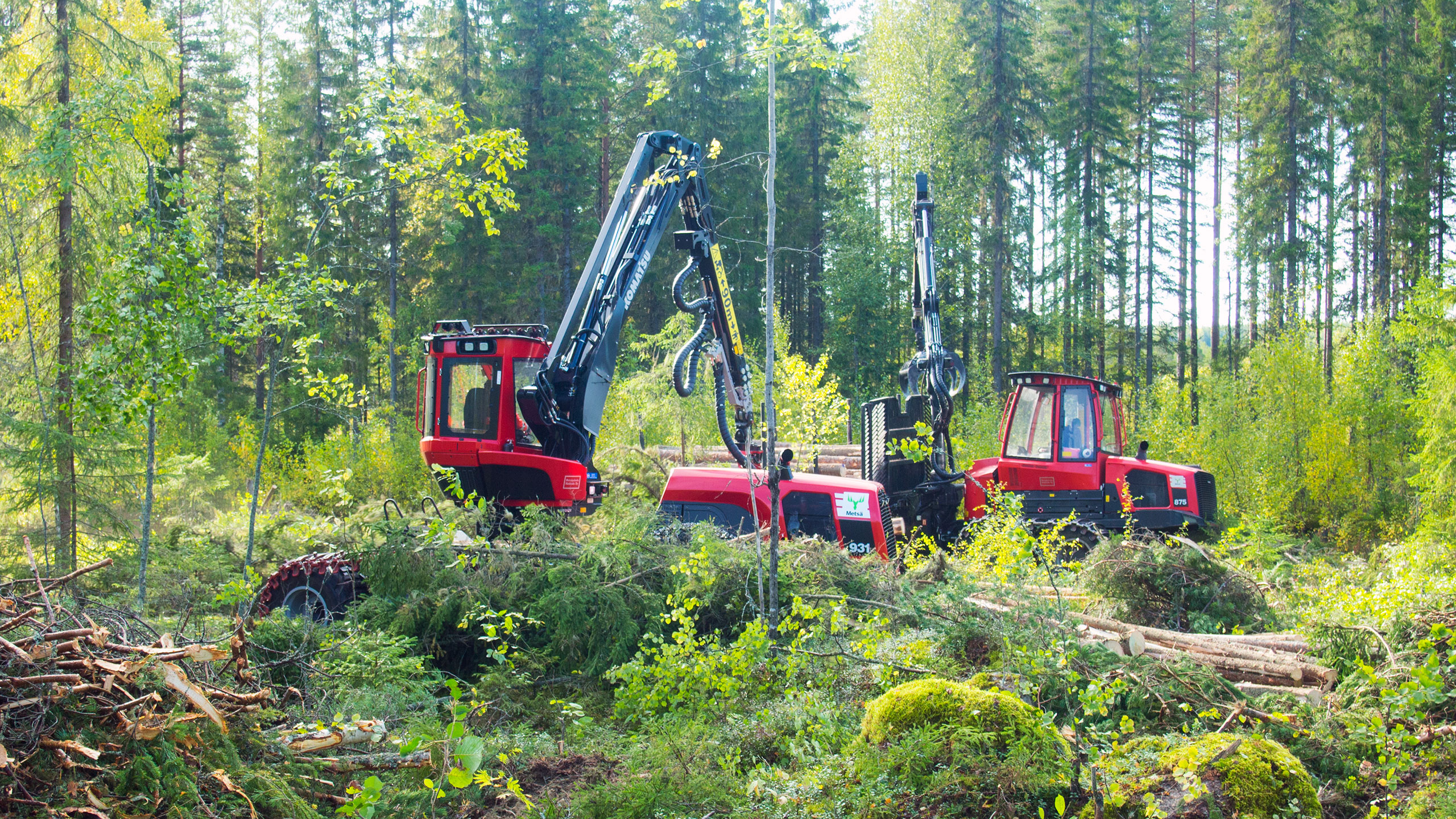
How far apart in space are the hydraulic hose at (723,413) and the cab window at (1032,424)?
4.02 metres

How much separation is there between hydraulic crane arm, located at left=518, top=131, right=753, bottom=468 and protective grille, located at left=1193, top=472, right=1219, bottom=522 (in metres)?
6.55

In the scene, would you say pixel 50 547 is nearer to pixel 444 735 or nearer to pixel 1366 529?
pixel 444 735

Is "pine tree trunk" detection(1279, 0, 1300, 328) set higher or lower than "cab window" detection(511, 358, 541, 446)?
higher

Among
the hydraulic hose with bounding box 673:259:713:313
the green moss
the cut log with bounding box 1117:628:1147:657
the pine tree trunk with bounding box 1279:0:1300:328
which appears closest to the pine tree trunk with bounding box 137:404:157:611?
the hydraulic hose with bounding box 673:259:713:313

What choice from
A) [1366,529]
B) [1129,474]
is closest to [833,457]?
[1129,474]

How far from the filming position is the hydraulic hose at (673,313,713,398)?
10.0 m

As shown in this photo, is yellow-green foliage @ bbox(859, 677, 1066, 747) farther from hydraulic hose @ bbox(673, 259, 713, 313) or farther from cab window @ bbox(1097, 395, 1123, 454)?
cab window @ bbox(1097, 395, 1123, 454)

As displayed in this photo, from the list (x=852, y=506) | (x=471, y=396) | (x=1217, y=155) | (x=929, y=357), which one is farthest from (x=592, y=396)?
(x=1217, y=155)

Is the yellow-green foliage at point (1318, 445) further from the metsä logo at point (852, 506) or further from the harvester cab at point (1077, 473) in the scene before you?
the metsä logo at point (852, 506)

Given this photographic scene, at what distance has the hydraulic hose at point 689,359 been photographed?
10.0 meters

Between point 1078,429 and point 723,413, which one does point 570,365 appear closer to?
point 723,413

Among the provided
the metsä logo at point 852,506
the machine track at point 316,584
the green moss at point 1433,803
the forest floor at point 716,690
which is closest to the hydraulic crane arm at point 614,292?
the metsä logo at point 852,506

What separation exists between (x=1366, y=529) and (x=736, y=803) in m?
18.0

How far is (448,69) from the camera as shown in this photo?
26.4 meters
